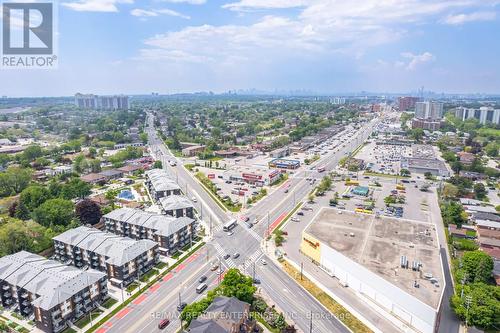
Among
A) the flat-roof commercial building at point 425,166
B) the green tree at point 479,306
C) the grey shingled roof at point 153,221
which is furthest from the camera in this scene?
the flat-roof commercial building at point 425,166

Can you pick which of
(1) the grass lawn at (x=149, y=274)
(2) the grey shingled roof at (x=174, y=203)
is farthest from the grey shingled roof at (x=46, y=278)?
(2) the grey shingled roof at (x=174, y=203)

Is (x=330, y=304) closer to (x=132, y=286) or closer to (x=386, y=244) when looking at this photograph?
(x=386, y=244)

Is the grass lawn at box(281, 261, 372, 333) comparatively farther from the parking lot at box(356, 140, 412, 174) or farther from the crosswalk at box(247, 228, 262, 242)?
the parking lot at box(356, 140, 412, 174)

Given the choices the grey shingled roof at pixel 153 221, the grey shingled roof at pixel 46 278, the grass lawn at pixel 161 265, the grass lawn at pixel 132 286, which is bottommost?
the grass lawn at pixel 132 286

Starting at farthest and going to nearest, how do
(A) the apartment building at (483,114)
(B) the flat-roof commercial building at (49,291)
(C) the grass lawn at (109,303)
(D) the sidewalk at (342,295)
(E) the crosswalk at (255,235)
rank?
(A) the apartment building at (483,114), (E) the crosswalk at (255,235), (C) the grass lawn at (109,303), (D) the sidewalk at (342,295), (B) the flat-roof commercial building at (49,291)

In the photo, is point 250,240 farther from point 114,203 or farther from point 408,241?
point 114,203

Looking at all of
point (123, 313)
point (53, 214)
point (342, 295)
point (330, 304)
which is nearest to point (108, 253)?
point (123, 313)

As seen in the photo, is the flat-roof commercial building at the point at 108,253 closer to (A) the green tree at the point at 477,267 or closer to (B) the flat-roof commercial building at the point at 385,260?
(B) the flat-roof commercial building at the point at 385,260

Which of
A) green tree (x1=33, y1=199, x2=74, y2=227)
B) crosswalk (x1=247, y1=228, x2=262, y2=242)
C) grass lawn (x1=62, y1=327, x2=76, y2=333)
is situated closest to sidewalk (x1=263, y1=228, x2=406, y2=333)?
crosswalk (x1=247, y1=228, x2=262, y2=242)
